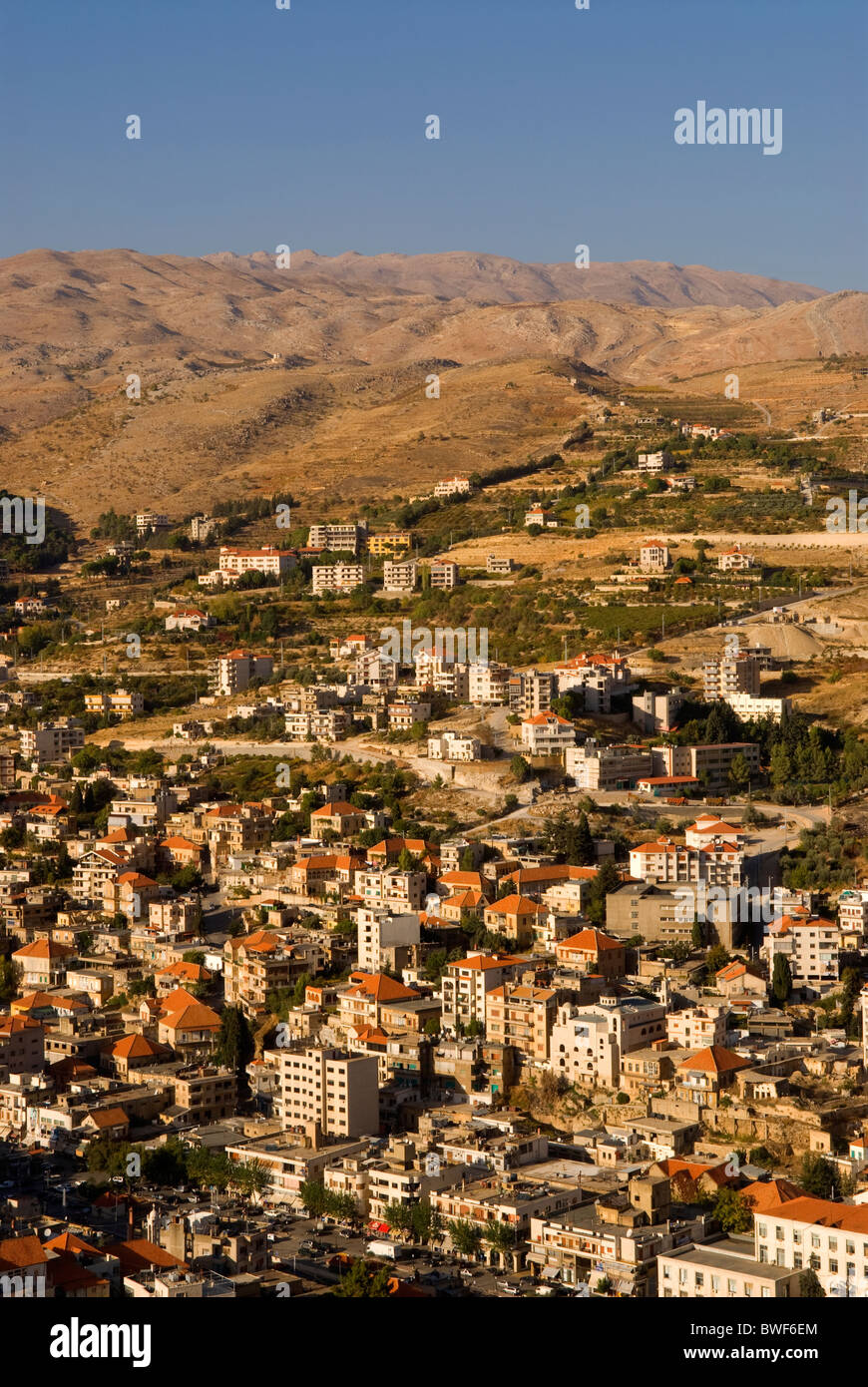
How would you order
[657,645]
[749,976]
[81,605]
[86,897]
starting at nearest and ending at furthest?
[749,976]
[86,897]
[657,645]
[81,605]

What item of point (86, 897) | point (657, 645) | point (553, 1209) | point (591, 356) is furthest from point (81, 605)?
point (591, 356)

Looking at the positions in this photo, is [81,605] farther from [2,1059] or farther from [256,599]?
[2,1059]

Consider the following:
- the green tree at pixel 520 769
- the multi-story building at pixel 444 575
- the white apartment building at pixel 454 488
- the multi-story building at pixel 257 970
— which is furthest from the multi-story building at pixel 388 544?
the multi-story building at pixel 257 970

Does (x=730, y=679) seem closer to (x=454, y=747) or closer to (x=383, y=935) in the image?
(x=454, y=747)

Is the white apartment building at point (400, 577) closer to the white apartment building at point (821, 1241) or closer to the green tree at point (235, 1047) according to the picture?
the green tree at point (235, 1047)

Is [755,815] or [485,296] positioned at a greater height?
[485,296]

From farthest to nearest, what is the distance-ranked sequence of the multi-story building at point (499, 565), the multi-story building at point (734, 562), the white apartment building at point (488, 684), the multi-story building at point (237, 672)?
the multi-story building at point (499, 565), the multi-story building at point (734, 562), the multi-story building at point (237, 672), the white apartment building at point (488, 684)

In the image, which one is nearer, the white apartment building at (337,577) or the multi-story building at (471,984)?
the multi-story building at (471,984)
